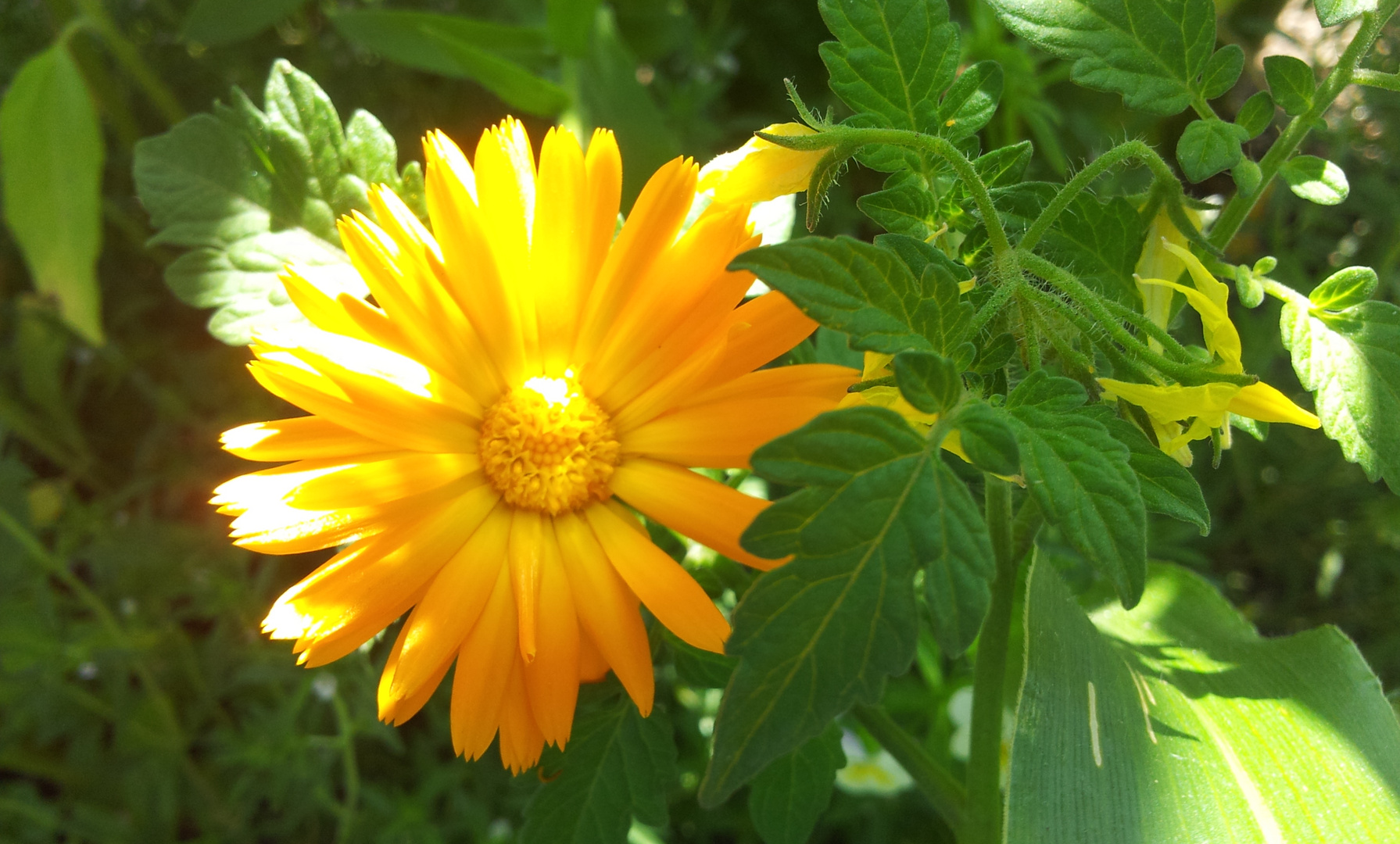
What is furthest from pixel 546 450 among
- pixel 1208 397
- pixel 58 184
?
pixel 58 184

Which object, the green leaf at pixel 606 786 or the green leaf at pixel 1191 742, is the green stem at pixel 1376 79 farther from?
the green leaf at pixel 606 786

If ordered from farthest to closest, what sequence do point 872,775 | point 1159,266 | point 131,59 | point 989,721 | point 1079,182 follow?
point 131,59 → point 872,775 → point 989,721 → point 1159,266 → point 1079,182

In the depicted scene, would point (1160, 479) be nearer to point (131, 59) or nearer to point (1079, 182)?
point (1079, 182)

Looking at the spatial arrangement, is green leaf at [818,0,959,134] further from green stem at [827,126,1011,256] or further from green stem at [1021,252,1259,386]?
green stem at [1021,252,1259,386]

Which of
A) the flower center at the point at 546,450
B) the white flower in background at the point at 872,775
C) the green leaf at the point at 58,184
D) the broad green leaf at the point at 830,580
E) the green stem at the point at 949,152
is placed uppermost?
the green stem at the point at 949,152

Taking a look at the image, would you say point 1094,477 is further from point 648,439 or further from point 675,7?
point 675,7

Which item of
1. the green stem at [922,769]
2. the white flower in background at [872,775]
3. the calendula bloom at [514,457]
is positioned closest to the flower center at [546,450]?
the calendula bloom at [514,457]
